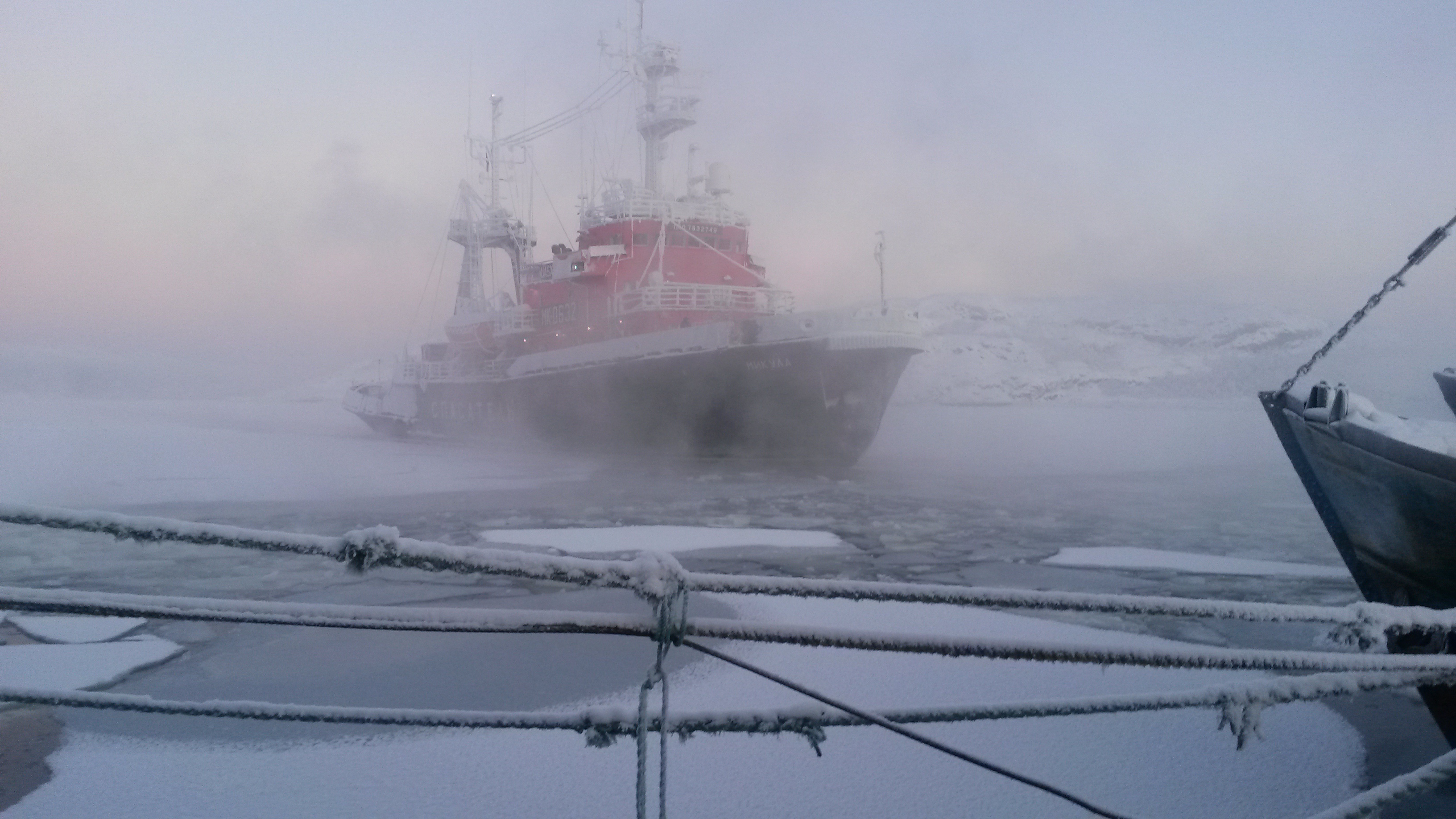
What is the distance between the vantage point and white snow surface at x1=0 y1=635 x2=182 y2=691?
4.57 metres

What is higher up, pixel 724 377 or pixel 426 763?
pixel 724 377

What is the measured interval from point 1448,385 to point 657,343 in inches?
559

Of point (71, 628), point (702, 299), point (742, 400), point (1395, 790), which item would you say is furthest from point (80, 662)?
point (702, 299)

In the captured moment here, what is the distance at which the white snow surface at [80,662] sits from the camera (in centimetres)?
457

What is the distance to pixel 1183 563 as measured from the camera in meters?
8.30

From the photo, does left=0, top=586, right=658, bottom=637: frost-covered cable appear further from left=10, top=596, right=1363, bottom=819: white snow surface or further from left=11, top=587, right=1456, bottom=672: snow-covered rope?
left=10, top=596, right=1363, bottom=819: white snow surface

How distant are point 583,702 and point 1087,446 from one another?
25.0 meters

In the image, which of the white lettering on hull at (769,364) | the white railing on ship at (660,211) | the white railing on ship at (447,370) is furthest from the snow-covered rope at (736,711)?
the white railing on ship at (447,370)

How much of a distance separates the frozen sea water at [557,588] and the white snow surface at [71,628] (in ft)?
1.81

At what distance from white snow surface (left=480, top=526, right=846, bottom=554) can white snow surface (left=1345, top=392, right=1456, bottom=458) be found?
5.50 metres

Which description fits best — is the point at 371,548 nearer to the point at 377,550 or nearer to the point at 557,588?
the point at 377,550

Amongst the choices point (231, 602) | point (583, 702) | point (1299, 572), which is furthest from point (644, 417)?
point (231, 602)

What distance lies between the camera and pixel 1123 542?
950 cm

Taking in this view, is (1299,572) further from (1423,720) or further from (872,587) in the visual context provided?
(872,587)
